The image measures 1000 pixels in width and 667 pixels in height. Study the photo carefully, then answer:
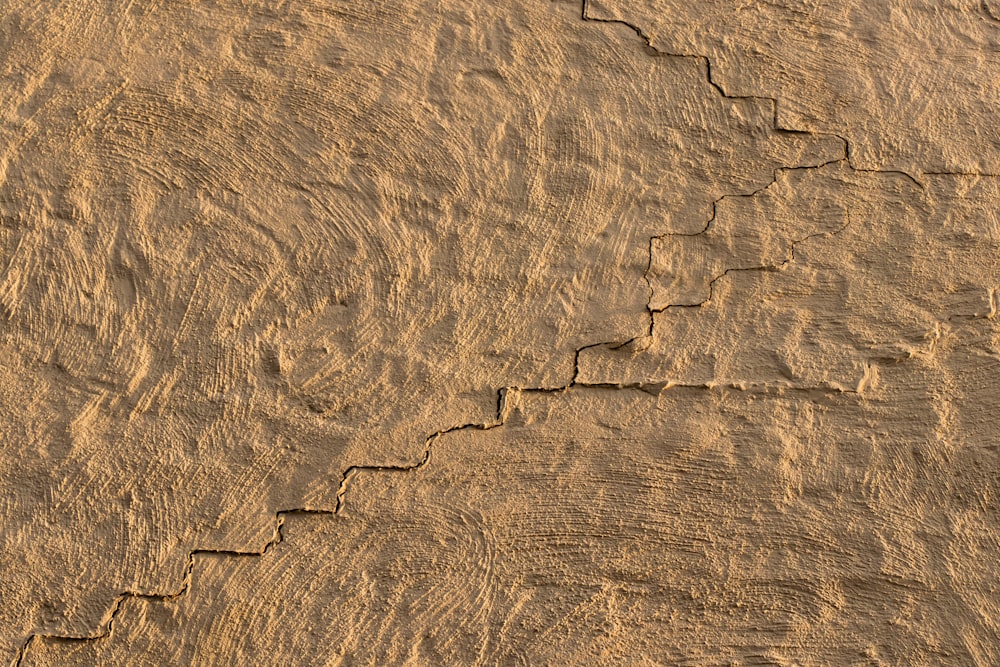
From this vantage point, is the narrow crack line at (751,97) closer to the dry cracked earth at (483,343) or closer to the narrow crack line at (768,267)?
the dry cracked earth at (483,343)

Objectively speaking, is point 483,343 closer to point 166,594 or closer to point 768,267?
point 768,267

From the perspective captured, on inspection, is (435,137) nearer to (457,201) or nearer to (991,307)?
(457,201)

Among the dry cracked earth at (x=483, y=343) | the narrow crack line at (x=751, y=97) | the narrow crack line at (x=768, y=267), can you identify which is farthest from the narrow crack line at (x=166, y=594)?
the narrow crack line at (x=751, y=97)

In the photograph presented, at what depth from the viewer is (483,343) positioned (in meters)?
1.67

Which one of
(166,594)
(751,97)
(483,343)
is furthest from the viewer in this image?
(751,97)

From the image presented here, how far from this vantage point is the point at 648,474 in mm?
1642

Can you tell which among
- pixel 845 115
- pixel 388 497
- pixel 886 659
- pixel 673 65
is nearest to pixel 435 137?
pixel 673 65

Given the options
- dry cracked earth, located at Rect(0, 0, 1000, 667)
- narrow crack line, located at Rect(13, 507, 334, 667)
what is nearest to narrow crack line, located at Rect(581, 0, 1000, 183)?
dry cracked earth, located at Rect(0, 0, 1000, 667)

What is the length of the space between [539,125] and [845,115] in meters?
0.52

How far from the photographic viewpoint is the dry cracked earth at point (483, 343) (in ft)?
5.17

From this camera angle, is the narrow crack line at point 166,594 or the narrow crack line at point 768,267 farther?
the narrow crack line at point 768,267

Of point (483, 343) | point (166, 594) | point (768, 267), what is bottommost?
point (166, 594)

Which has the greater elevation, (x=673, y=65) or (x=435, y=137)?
(x=673, y=65)

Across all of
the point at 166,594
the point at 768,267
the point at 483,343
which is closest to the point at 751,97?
the point at 768,267
